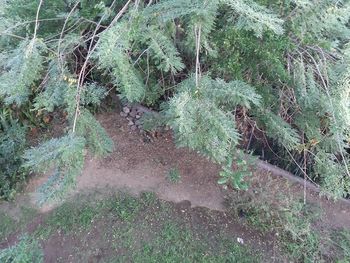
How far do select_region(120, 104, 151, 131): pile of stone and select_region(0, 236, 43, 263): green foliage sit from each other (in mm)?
1390

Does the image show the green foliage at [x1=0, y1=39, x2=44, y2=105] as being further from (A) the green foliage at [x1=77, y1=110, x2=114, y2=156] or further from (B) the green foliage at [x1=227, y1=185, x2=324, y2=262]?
(B) the green foliage at [x1=227, y1=185, x2=324, y2=262]

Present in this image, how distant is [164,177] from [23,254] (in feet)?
4.15

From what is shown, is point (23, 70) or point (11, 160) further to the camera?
point (11, 160)

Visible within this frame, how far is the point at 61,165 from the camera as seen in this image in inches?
82.7

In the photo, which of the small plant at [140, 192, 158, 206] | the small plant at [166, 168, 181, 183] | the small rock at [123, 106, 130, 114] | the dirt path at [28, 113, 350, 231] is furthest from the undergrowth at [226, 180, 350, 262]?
the small rock at [123, 106, 130, 114]

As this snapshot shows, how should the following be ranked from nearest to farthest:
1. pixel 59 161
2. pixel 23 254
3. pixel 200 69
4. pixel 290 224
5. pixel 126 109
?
1. pixel 59 161
2. pixel 23 254
3. pixel 200 69
4. pixel 290 224
5. pixel 126 109

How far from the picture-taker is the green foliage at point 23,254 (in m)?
2.34

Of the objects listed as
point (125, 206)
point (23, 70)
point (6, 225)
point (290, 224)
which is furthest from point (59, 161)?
point (290, 224)

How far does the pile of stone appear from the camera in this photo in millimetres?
3514

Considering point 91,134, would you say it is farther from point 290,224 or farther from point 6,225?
point 290,224

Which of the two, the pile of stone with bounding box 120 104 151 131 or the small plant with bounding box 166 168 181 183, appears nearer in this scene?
the small plant with bounding box 166 168 181 183

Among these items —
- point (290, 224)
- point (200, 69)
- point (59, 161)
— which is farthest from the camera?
point (290, 224)

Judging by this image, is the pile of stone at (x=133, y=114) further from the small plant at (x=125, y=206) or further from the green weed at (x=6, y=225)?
the green weed at (x=6, y=225)

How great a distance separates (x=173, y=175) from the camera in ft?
10.6
